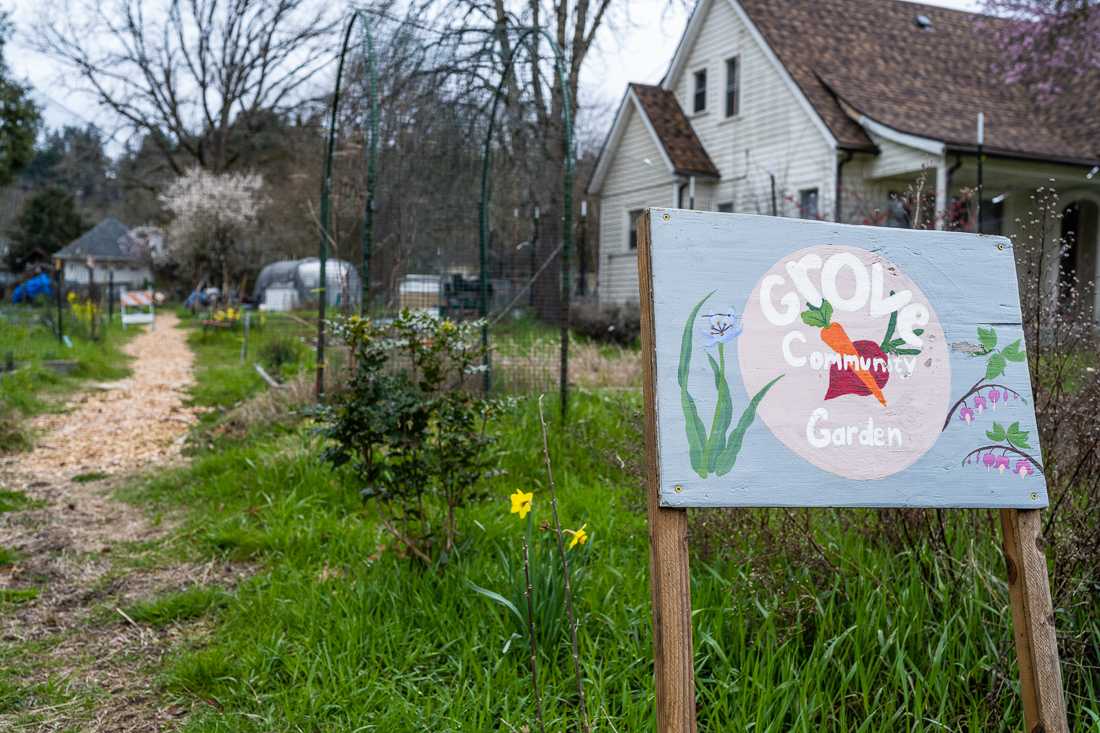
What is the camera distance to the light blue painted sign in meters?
1.91

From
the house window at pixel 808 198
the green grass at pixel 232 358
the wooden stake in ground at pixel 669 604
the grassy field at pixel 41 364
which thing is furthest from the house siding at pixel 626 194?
the wooden stake in ground at pixel 669 604

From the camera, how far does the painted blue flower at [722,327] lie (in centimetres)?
195

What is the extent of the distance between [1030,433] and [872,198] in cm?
1310

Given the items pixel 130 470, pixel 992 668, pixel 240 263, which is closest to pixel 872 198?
pixel 130 470

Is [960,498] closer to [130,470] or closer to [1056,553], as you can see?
[1056,553]

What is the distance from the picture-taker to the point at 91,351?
495 inches

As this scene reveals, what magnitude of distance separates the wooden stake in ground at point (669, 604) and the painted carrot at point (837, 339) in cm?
40

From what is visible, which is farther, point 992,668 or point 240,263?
point 240,263

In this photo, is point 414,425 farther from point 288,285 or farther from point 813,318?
point 288,285

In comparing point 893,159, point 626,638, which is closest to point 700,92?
point 893,159

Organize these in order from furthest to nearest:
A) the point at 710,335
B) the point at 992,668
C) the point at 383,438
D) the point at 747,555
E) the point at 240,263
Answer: the point at 240,263 → the point at 383,438 → the point at 747,555 → the point at 992,668 → the point at 710,335

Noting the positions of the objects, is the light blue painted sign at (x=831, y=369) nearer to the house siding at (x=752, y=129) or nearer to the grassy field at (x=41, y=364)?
the grassy field at (x=41, y=364)

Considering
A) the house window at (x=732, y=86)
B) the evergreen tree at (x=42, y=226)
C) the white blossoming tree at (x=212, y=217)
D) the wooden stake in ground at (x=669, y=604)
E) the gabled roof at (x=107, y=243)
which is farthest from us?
the gabled roof at (x=107, y=243)

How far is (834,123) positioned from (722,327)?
13815 mm
